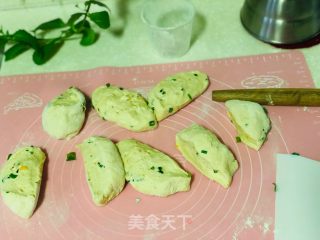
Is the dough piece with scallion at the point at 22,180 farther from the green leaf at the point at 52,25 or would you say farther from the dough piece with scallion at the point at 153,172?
the green leaf at the point at 52,25

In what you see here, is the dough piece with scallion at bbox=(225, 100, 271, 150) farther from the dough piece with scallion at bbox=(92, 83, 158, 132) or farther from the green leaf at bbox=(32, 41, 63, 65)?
the green leaf at bbox=(32, 41, 63, 65)

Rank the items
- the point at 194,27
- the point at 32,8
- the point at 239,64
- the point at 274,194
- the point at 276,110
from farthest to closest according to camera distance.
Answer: the point at 32,8 → the point at 194,27 → the point at 239,64 → the point at 276,110 → the point at 274,194

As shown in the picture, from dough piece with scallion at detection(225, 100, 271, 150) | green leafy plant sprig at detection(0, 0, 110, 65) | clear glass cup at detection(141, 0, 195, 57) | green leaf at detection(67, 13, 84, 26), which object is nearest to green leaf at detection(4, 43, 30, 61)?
green leafy plant sprig at detection(0, 0, 110, 65)

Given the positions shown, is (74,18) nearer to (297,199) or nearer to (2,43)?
(2,43)

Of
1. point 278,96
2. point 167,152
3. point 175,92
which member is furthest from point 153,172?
point 278,96

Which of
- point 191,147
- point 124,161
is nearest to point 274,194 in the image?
point 191,147

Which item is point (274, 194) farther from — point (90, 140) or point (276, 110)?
point (90, 140)
